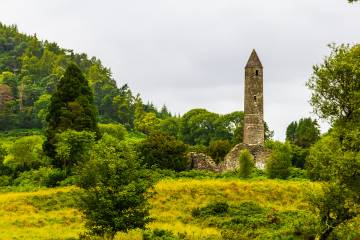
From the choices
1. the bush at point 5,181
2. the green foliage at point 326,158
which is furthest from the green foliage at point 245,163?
the green foliage at point 326,158

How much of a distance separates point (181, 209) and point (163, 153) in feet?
50.7

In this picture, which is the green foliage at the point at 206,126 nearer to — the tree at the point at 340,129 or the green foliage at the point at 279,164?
the green foliage at the point at 279,164

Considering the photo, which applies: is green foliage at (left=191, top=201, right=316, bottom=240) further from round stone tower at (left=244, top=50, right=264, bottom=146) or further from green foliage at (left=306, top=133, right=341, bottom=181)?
round stone tower at (left=244, top=50, right=264, bottom=146)

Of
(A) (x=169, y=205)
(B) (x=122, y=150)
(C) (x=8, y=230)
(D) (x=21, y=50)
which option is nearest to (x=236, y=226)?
(A) (x=169, y=205)

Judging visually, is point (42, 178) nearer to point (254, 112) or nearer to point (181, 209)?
point (181, 209)

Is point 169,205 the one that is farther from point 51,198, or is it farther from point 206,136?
point 206,136

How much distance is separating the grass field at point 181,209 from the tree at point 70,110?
10.7 metres

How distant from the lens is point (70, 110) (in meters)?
55.1

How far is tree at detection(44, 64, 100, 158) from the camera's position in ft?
178

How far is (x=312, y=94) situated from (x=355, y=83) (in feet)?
6.98

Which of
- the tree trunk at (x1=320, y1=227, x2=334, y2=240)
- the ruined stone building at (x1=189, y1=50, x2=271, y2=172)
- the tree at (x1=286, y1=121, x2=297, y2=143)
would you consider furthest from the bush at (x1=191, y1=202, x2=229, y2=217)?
Answer: the tree at (x1=286, y1=121, x2=297, y2=143)

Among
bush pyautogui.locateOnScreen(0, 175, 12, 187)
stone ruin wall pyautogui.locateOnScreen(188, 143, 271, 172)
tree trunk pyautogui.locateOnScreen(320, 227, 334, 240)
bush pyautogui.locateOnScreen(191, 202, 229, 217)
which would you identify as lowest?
tree trunk pyautogui.locateOnScreen(320, 227, 334, 240)

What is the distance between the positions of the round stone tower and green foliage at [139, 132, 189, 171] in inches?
508

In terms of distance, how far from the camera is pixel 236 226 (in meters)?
34.9
